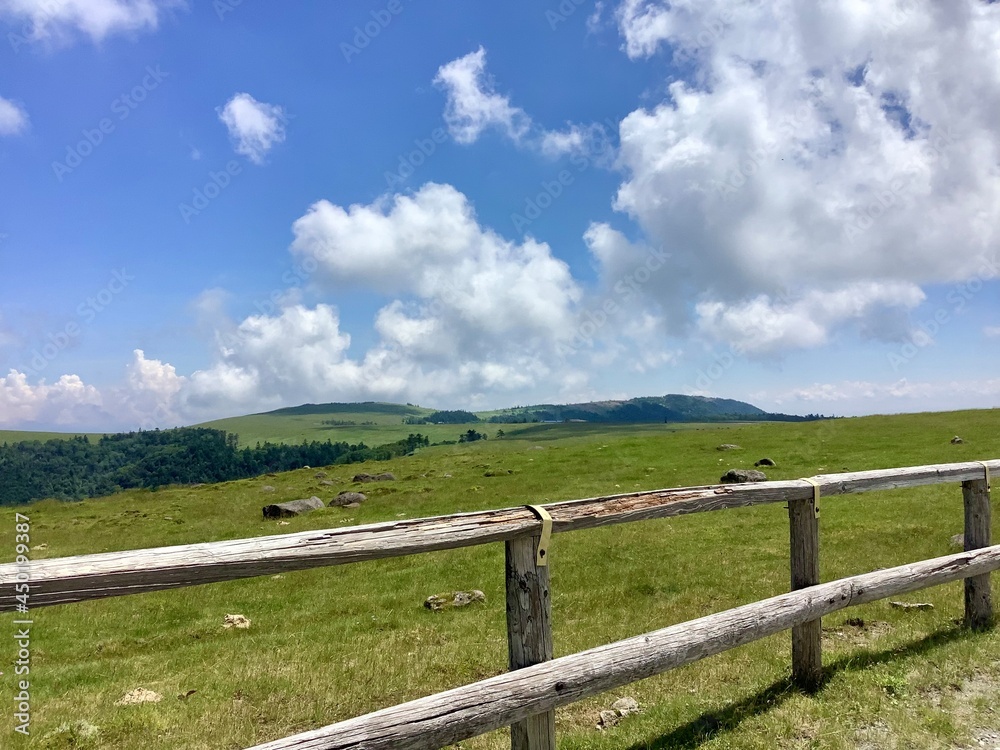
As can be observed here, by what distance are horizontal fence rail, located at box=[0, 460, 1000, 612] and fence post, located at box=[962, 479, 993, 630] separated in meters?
4.23

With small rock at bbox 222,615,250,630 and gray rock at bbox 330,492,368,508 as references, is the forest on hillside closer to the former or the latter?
gray rock at bbox 330,492,368,508

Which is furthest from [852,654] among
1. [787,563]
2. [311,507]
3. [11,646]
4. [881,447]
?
[881,447]

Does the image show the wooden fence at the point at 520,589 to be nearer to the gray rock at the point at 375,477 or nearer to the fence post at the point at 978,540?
the fence post at the point at 978,540

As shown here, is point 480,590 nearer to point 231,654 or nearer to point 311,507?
point 231,654

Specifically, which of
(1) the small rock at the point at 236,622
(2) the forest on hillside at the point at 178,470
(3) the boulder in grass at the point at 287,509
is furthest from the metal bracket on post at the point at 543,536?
(2) the forest on hillside at the point at 178,470

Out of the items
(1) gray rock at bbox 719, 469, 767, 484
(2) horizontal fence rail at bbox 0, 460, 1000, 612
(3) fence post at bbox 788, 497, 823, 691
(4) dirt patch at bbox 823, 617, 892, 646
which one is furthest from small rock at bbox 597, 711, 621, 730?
(1) gray rock at bbox 719, 469, 767, 484

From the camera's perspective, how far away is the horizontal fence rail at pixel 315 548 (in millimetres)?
3109

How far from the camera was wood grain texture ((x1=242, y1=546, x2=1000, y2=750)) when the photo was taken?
3.71 m

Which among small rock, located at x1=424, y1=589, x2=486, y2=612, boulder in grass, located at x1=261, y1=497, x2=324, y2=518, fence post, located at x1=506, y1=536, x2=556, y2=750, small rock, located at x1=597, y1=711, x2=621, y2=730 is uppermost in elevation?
fence post, located at x1=506, y1=536, x2=556, y2=750

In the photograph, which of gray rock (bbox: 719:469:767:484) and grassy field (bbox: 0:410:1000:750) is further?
gray rock (bbox: 719:469:767:484)

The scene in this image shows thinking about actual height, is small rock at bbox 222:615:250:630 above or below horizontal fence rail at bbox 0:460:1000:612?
below

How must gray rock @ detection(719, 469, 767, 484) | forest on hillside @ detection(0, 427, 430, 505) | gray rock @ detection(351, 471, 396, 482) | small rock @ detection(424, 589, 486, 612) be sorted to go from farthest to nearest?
1. forest on hillside @ detection(0, 427, 430, 505)
2. gray rock @ detection(351, 471, 396, 482)
3. gray rock @ detection(719, 469, 767, 484)
4. small rock @ detection(424, 589, 486, 612)

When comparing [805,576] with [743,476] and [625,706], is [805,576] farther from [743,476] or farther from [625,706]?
[743,476]

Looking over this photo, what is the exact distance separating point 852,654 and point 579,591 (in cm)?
865
